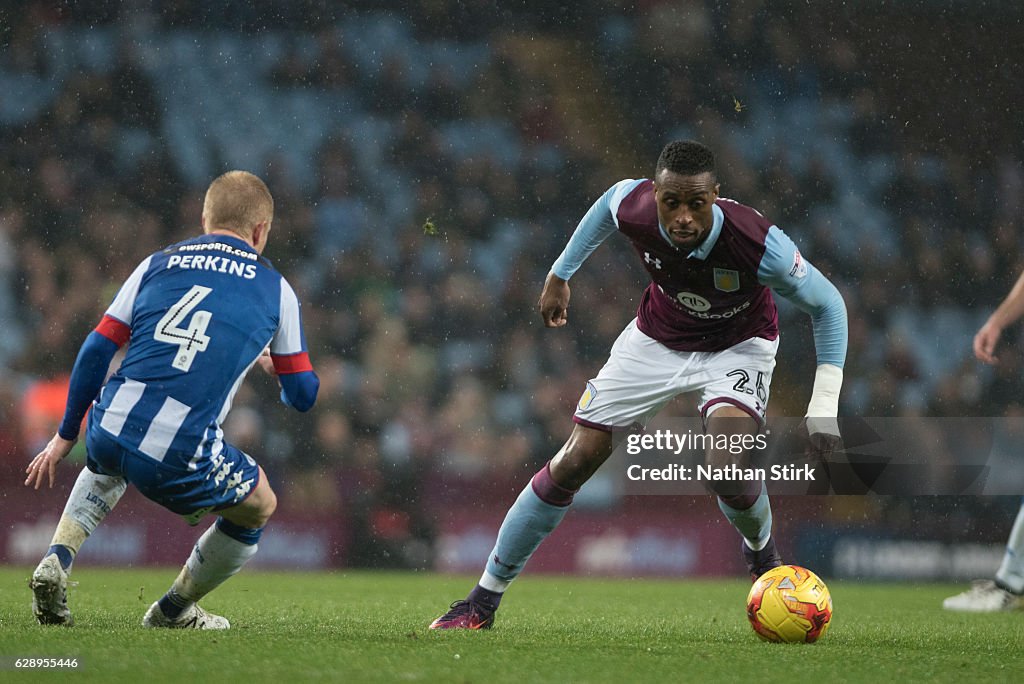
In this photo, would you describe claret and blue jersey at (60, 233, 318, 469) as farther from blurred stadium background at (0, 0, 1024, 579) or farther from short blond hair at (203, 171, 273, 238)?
blurred stadium background at (0, 0, 1024, 579)

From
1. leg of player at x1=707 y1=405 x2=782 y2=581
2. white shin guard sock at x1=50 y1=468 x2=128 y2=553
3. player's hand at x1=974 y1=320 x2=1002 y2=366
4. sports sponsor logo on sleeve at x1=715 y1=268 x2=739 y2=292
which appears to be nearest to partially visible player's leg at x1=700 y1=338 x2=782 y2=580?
leg of player at x1=707 y1=405 x2=782 y2=581

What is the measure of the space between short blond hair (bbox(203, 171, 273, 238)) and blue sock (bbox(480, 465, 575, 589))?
4.74 ft

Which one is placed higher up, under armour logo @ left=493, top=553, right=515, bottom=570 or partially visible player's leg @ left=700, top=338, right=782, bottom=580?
partially visible player's leg @ left=700, top=338, right=782, bottom=580

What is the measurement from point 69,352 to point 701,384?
7046mm

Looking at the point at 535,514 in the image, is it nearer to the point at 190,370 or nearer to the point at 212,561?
the point at 212,561

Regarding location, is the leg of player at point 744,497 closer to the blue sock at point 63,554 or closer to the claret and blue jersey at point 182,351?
the claret and blue jersey at point 182,351

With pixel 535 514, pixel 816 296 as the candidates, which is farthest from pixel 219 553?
pixel 816 296

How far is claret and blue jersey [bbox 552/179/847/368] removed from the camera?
439cm

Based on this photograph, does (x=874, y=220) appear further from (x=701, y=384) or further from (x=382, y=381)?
(x=701, y=384)

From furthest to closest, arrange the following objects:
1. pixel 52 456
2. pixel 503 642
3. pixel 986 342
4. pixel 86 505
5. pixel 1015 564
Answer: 1. pixel 1015 564
2. pixel 986 342
3. pixel 86 505
4. pixel 503 642
5. pixel 52 456

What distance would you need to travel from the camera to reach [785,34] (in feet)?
45.1

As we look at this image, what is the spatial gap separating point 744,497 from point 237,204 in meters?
2.23

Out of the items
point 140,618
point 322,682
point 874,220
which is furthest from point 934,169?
point 322,682

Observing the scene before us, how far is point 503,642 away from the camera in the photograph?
155 inches
